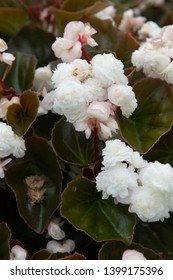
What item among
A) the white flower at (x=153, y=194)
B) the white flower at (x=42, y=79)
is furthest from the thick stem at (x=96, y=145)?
the white flower at (x=42, y=79)

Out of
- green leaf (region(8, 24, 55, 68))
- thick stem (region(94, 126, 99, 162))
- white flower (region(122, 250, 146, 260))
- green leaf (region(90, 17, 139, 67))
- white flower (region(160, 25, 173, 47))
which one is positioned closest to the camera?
white flower (region(122, 250, 146, 260))

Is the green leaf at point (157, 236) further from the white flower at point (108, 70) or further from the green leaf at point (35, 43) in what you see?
the green leaf at point (35, 43)

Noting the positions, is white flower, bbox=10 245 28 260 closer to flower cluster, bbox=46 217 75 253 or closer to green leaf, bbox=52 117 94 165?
flower cluster, bbox=46 217 75 253

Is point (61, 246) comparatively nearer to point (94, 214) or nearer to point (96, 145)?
point (94, 214)

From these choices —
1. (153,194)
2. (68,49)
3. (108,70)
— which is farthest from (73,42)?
(153,194)

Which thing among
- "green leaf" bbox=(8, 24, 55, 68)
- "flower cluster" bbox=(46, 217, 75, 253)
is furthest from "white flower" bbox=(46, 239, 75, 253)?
"green leaf" bbox=(8, 24, 55, 68)

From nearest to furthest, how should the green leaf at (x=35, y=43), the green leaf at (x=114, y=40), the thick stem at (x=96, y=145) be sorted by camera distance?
the thick stem at (x=96, y=145), the green leaf at (x=114, y=40), the green leaf at (x=35, y=43)
